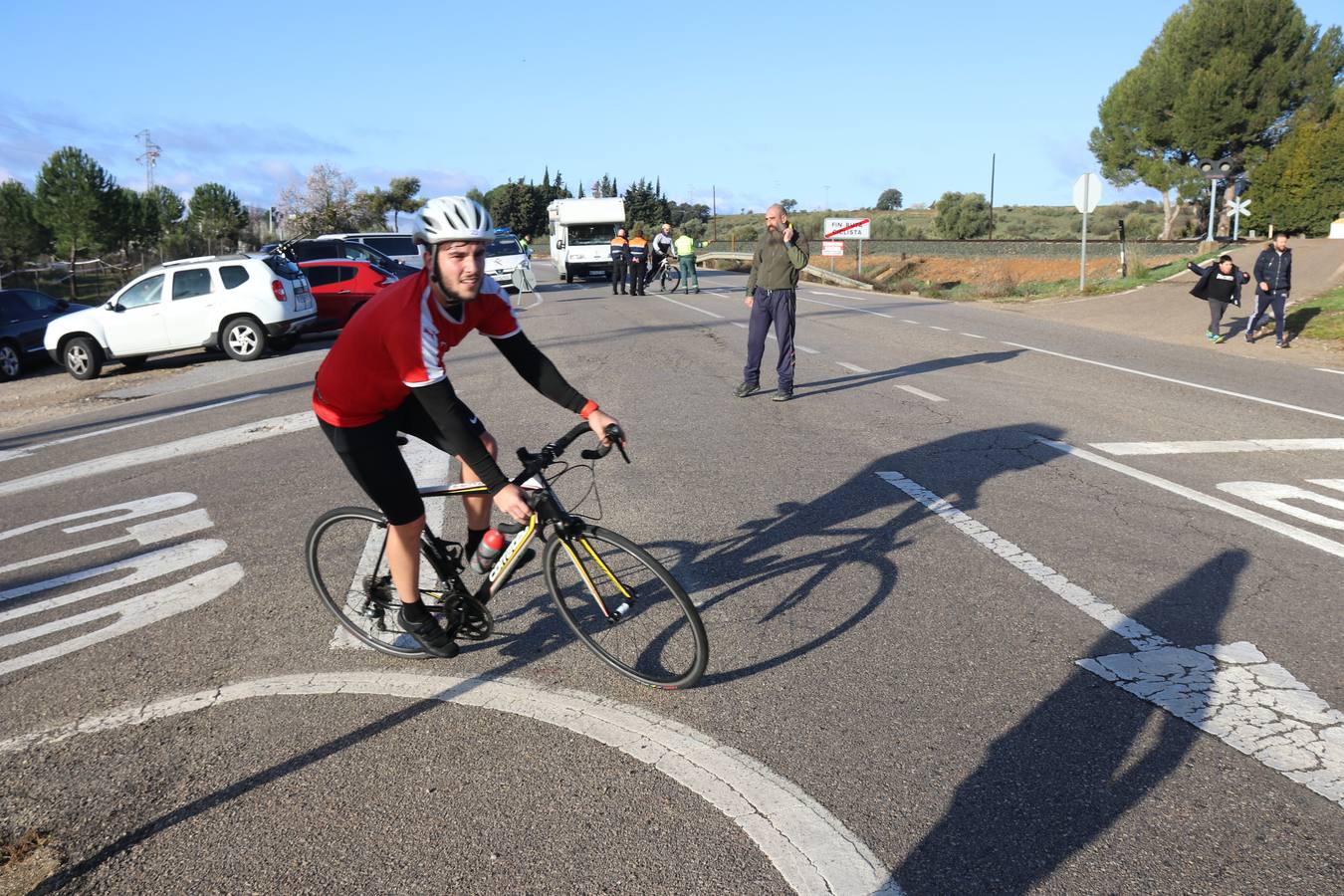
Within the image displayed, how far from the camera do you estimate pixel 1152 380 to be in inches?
494

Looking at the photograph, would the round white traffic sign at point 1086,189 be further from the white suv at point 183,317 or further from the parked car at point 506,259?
the white suv at point 183,317

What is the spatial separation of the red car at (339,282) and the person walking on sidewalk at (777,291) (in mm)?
12027

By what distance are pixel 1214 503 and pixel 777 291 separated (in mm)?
5267

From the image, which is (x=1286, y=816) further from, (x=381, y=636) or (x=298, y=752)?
(x=381, y=636)

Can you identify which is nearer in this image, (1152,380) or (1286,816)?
(1286,816)

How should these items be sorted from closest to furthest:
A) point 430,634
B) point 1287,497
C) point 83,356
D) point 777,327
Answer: point 430,634 → point 1287,497 → point 777,327 → point 83,356

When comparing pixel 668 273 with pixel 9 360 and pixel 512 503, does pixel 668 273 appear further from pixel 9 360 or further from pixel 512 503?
pixel 512 503

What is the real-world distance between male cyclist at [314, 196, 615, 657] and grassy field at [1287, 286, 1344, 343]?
671 inches

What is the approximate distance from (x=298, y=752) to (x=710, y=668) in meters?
1.63

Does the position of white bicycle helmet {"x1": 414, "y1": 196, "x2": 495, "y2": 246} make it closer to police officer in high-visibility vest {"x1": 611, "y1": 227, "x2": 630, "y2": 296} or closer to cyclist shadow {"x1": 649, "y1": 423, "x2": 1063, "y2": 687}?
cyclist shadow {"x1": 649, "y1": 423, "x2": 1063, "y2": 687}

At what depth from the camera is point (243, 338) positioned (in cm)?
1814

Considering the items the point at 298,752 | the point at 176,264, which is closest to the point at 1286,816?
the point at 298,752

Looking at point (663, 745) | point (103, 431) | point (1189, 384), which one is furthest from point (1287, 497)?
point (103, 431)

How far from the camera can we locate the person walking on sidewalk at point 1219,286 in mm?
16938
